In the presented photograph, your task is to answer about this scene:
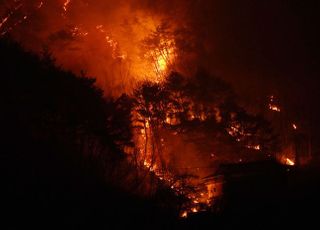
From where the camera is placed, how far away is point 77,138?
15.6 m

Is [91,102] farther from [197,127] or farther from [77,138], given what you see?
[197,127]

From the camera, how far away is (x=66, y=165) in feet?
41.2

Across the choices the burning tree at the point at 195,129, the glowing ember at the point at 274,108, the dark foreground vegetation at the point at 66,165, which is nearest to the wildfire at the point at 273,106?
the glowing ember at the point at 274,108

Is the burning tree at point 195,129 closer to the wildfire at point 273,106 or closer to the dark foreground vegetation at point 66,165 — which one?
the dark foreground vegetation at point 66,165

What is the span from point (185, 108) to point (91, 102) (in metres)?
13.4

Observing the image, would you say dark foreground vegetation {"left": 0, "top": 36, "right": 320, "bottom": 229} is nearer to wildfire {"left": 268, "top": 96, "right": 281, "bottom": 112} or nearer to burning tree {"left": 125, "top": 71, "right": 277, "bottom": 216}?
burning tree {"left": 125, "top": 71, "right": 277, "bottom": 216}

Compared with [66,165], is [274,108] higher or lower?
higher

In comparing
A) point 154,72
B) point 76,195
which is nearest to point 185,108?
point 154,72

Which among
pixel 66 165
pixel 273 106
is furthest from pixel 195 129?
pixel 273 106

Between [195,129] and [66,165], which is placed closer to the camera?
[66,165]

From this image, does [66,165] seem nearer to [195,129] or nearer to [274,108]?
[195,129]

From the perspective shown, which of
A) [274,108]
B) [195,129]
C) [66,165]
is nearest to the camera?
[66,165]

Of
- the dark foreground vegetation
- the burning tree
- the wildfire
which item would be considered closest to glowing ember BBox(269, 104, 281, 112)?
the wildfire

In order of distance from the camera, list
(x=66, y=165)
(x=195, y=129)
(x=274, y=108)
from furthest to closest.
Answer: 1. (x=274, y=108)
2. (x=195, y=129)
3. (x=66, y=165)
